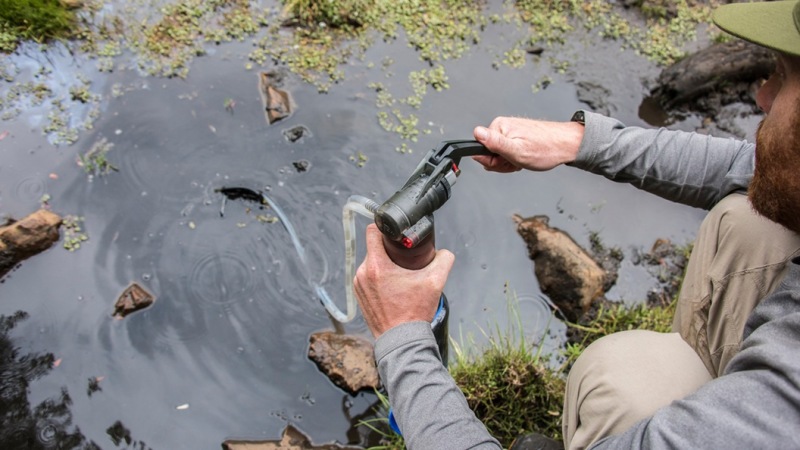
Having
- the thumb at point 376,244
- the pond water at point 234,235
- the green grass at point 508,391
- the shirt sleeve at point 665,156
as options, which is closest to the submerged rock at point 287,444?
the pond water at point 234,235

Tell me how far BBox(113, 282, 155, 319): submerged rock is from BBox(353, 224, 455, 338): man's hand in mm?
1383

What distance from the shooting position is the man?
1150 mm

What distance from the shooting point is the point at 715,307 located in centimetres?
171

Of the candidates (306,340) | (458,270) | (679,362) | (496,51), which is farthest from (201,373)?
(496,51)

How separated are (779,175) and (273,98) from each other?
2.49 m

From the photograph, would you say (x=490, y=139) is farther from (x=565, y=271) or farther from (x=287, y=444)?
(x=287, y=444)

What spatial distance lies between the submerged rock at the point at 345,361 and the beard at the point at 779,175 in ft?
5.18

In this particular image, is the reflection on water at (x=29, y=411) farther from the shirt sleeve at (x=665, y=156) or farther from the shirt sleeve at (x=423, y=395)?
the shirt sleeve at (x=665, y=156)

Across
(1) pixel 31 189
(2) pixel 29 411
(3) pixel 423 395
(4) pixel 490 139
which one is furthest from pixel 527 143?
(1) pixel 31 189

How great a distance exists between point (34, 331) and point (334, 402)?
1328 mm

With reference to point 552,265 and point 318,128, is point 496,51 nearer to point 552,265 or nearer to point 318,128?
point 318,128

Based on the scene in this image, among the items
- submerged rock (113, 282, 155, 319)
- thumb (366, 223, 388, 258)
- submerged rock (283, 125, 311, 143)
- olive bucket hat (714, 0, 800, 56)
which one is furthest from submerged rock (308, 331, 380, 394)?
olive bucket hat (714, 0, 800, 56)

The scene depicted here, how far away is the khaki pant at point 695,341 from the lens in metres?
1.56

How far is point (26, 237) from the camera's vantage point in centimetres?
257
